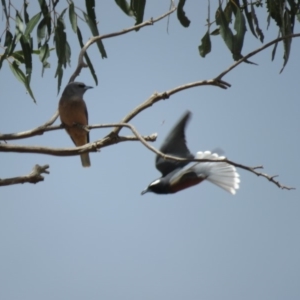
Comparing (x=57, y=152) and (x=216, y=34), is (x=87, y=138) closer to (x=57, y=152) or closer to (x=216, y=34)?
(x=216, y=34)

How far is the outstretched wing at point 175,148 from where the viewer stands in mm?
2645

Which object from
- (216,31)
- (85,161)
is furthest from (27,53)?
(85,161)

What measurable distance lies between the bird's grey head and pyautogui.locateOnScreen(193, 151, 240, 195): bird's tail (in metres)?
1.31

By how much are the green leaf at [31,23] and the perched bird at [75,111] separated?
0.94 meters

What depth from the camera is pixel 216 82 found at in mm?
2293

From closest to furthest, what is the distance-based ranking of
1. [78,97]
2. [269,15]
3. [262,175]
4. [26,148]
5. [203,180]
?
[262,175] < [26,148] < [203,180] < [269,15] < [78,97]

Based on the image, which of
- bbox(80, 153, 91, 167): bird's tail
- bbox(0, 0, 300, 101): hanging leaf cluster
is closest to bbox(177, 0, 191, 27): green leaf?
bbox(0, 0, 300, 101): hanging leaf cluster

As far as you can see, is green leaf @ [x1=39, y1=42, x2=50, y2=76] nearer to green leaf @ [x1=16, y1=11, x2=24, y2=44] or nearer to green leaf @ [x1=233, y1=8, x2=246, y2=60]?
green leaf @ [x1=16, y1=11, x2=24, y2=44]

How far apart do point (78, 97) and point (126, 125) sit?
202 centimetres

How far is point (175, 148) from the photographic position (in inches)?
105

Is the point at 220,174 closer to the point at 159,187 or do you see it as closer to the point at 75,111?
the point at 159,187

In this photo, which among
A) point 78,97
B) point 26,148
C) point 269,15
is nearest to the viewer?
point 26,148

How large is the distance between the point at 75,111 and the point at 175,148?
1590 millimetres

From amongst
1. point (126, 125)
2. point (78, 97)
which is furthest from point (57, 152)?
point (78, 97)
